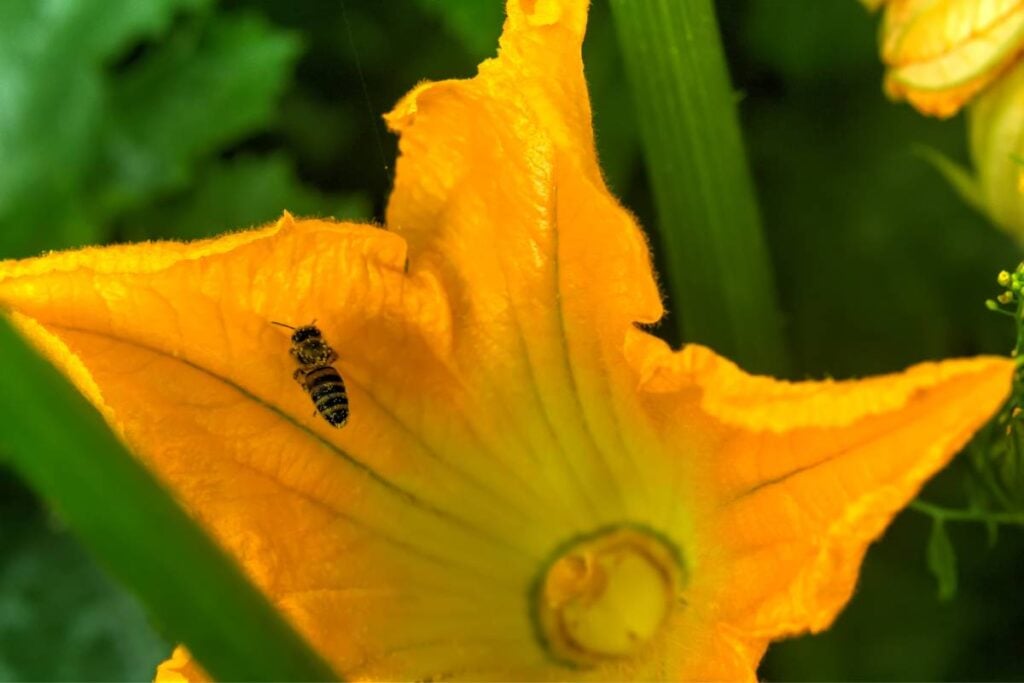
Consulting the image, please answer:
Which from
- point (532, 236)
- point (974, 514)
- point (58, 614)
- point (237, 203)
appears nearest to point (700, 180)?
point (532, 236)

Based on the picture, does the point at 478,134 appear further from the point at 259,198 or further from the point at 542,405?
the point at 259,198

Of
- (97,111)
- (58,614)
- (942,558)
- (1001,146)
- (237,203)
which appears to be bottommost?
(942,558)

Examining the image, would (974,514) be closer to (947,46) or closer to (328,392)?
(947,46)

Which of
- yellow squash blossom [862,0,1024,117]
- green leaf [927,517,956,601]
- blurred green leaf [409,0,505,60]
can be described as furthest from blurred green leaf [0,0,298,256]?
green leaf [927,517,956,601]

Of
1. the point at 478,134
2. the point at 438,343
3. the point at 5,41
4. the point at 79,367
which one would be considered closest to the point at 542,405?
the point at 438,343

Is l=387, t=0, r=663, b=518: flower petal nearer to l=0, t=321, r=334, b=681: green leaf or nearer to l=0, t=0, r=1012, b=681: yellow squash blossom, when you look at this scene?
l=0, t=0, r=1012, b=681: yellow squash blossom
